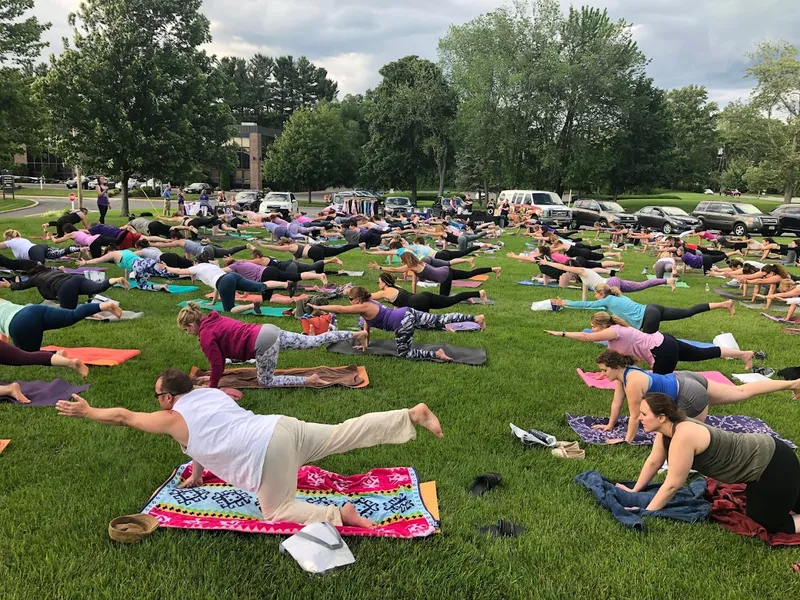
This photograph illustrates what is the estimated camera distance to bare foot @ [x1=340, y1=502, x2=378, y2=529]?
12.7 ft

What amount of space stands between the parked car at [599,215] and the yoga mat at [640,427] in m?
23.7

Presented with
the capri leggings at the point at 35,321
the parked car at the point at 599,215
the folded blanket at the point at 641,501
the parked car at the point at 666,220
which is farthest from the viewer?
the parked car at the point at 599,215

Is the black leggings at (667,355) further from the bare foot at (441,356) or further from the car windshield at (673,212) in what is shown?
the car windshield at (673,212)

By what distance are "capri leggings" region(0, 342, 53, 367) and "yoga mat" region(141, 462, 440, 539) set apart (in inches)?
97.6

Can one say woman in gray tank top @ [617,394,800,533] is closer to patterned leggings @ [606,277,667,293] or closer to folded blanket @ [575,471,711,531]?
folded blanket @ [575,471,711,531]

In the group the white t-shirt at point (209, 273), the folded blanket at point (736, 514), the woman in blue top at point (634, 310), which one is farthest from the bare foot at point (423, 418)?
the white t-shirt at point (209, 273)

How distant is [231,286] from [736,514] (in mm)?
7964

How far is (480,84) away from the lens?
3900 cm

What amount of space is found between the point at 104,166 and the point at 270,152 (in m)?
26.6

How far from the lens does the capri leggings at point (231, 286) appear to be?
9.57m

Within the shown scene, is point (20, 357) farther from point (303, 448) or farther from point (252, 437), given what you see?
point (303, 448)

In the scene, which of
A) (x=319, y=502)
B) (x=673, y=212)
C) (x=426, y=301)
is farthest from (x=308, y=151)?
(x=319, y=502)

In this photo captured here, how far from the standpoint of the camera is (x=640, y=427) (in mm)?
5844

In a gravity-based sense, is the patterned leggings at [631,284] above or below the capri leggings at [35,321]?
above
